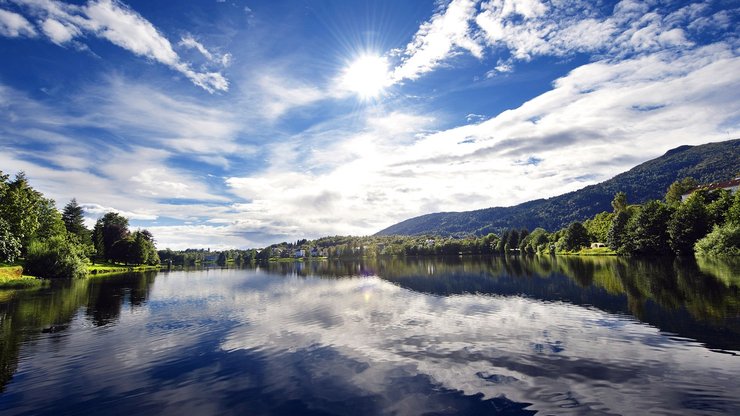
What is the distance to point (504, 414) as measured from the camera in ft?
45.9

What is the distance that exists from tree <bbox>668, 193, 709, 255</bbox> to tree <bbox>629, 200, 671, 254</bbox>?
16.8 ft

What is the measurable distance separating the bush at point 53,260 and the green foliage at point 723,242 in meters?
152

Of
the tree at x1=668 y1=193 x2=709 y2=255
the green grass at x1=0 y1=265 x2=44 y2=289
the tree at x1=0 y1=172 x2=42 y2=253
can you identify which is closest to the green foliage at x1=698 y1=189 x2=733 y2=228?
the tree at x1=668 y1=193 x2=709 y2=255

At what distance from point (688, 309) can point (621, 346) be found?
13.7m

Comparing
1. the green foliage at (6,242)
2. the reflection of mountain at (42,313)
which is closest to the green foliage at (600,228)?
the reflection of mountain at (42,313)

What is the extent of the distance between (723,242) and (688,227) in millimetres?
17942

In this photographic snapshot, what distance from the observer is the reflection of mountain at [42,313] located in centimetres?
2528

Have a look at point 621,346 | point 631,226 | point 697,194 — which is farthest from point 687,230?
point 621,346

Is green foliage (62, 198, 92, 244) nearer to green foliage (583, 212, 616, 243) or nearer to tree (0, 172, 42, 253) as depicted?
tree (0, 172, 42, 253)

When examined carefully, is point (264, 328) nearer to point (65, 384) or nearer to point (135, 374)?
point (135, 374)

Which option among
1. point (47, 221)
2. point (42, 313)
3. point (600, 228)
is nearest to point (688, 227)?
point (600, 228)

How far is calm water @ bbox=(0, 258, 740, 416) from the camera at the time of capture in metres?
15.5

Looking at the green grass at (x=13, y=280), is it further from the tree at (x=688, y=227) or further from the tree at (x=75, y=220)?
the tree at (x=688, y=227)

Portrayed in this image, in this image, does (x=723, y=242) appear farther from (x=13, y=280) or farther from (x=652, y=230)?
(x=13, y=280)
